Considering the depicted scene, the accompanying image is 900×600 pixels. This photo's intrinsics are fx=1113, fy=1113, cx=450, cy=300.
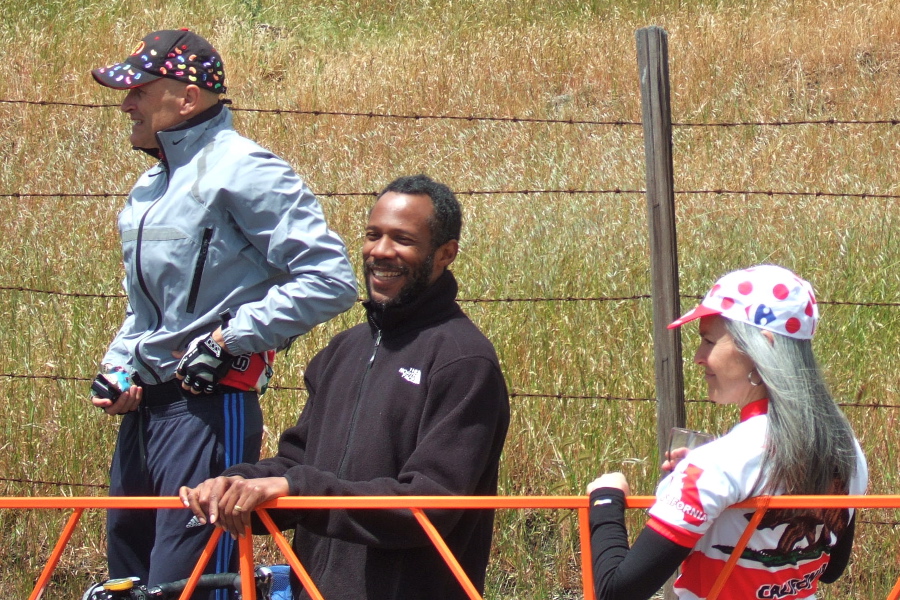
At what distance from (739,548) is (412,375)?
0.77m

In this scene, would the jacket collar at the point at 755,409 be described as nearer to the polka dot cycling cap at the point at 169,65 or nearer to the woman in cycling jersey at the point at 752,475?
the woman in cycling jersey at the point at 752,475

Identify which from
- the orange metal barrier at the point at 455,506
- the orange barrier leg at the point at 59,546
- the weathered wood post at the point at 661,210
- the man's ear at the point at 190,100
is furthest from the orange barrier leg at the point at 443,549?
the weathered wood post at the point at 661,210

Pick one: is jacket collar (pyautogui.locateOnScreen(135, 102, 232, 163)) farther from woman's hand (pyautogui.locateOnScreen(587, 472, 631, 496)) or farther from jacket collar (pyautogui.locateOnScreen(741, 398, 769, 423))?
jacket collar (pyautogui.locateOnScreen(741, 398, 769, 423))

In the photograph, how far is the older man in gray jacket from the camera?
2.82 metres

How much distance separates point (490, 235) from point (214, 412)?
4196mm

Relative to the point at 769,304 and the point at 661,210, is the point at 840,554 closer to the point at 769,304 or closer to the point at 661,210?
the point at 769,304

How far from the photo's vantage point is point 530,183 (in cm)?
802

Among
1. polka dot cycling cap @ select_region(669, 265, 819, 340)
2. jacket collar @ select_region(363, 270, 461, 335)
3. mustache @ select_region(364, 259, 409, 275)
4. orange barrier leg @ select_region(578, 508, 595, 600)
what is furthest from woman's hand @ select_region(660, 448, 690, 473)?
mustache @ select_region(364, 259, 409, 275)

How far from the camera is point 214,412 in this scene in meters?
2.89

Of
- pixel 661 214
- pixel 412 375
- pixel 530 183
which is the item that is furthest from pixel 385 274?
pixel 530 183

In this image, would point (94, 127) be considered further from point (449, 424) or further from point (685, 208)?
point (449, 424)

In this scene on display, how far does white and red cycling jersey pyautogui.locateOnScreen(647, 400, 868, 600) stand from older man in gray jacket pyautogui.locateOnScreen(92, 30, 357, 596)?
1.16 m

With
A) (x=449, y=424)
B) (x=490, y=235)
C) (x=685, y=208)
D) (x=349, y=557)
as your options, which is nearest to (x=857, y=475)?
(x=449, y=424)

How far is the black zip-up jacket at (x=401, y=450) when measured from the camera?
2297 mm
